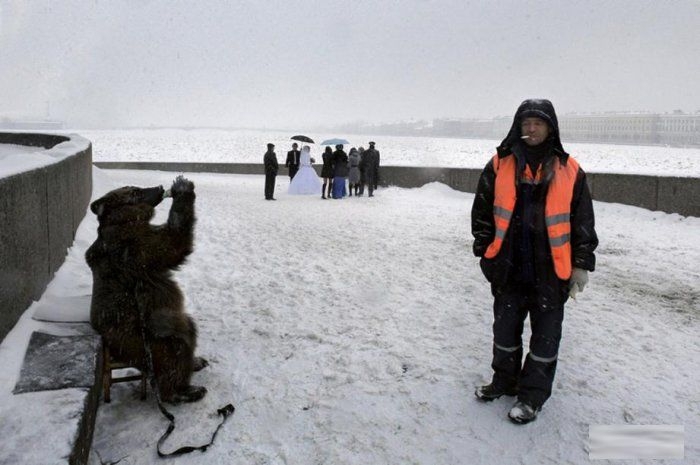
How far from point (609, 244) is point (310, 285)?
18.9 ft

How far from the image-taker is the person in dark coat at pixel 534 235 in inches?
126

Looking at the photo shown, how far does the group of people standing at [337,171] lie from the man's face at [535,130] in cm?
1281

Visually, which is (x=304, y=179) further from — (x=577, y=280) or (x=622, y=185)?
(x=577, y=280)

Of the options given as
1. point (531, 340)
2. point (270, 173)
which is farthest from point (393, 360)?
point (270, 173)

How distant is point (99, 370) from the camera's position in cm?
332

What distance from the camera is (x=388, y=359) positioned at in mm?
4285

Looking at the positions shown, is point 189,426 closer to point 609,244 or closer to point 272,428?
point 272,428

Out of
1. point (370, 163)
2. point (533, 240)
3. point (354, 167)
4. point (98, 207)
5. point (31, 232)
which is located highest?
point (370, 163)

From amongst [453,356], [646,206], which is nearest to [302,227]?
[453,356]

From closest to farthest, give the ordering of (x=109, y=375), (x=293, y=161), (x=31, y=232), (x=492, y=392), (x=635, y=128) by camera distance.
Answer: (x=109, y=375)
(x=492, y=392)
(x=31, y=232)
(x=293, y=161)
(x=635, y=128)

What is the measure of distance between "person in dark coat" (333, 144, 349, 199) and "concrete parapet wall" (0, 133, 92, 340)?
10.6 metres

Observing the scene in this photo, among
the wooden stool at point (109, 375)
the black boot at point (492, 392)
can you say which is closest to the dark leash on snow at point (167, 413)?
the wooden stool at point (109, 375)

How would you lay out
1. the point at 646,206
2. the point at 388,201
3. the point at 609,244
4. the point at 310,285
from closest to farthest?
the point at 310,285, the point at 609,244, the point at 646,206, the point at 388,201

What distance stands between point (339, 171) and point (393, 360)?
41.5ft
